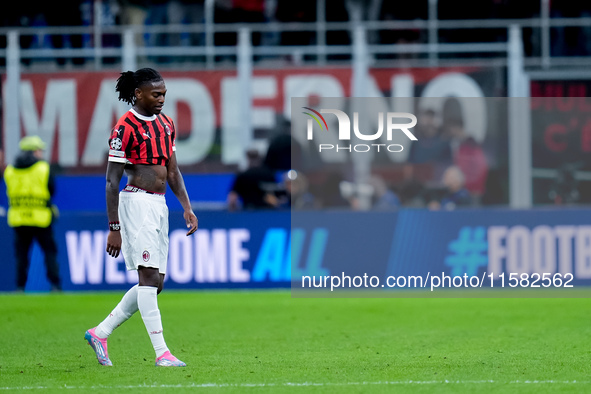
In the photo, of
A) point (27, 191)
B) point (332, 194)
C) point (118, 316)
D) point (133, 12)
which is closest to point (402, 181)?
point (332, 194)

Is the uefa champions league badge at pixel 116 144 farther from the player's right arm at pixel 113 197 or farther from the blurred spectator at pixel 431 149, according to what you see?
the blurred spectator at pixel 431 149

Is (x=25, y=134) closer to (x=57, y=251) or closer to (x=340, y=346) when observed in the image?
(x=57, y=251)

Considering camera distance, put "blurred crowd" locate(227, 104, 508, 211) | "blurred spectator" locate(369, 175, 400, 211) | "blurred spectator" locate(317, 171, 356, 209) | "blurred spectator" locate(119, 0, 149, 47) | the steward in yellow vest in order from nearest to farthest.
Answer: the steward in yellow vest
"blurred crowd" locate(227, 104, 508, 211)
"blurred spectator" locate(369, 175, 400, 211)
"blurred spectator" locate(317, 171, 356, 209)
"blurred spectator" locate(119, 0, 149, 47)

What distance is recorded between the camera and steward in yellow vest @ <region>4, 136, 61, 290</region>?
14656 mm

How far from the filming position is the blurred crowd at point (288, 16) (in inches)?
773

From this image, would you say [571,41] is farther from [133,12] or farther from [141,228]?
[141,228]

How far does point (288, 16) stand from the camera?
20250 millimetres

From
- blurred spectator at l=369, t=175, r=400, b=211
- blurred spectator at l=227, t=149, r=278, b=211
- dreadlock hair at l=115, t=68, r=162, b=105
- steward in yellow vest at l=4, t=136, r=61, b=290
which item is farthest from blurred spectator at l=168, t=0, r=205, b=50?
dreadlock hair at l=115, t=68, r=162, b=105

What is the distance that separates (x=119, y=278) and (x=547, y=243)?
6012mm

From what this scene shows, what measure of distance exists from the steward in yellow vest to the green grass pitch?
84 cm

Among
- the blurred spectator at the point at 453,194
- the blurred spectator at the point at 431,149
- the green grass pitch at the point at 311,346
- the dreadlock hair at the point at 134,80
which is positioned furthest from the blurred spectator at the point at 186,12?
the dreadlock hair at the point at 134,80

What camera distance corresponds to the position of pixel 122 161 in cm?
747

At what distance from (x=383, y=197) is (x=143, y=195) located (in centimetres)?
890

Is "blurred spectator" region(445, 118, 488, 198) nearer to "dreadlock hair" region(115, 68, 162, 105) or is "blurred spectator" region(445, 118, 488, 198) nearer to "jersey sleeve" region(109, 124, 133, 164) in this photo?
"dreadlock hair" region(115, 68, 162, 105)
